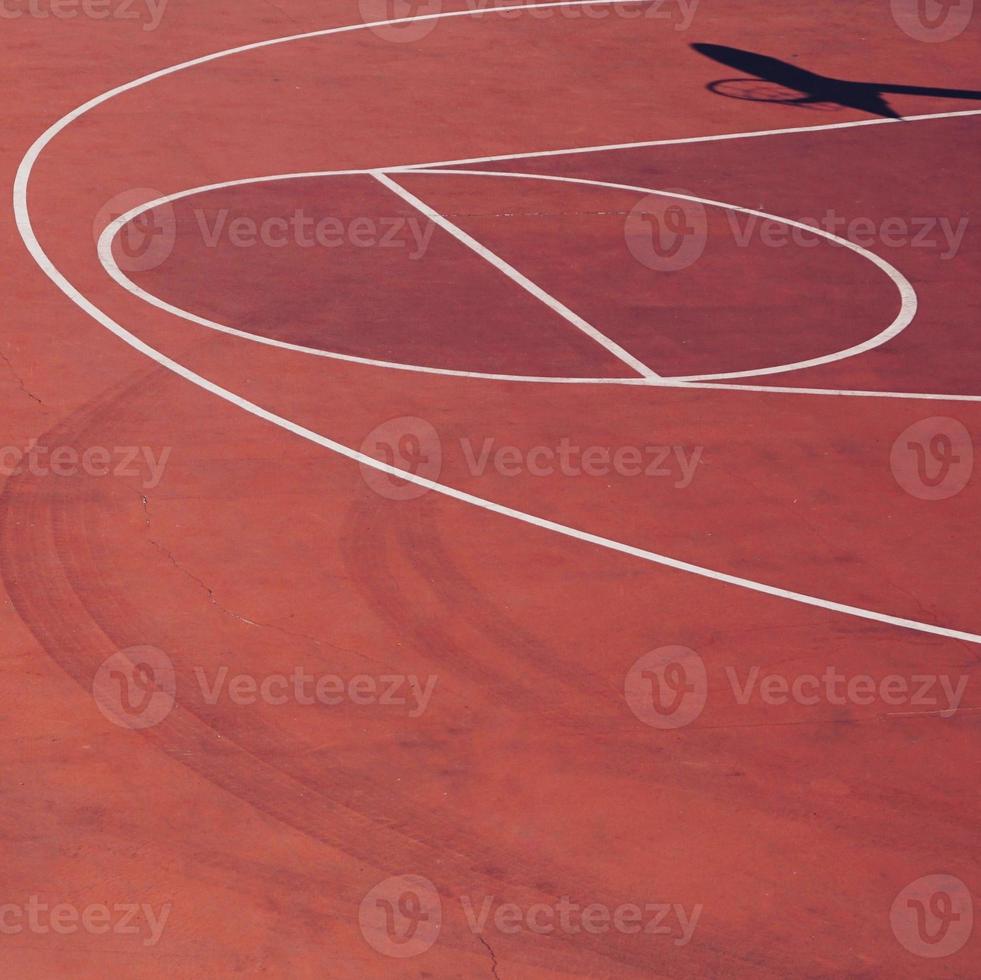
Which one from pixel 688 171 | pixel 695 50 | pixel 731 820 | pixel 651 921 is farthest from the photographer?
pixel 695 50

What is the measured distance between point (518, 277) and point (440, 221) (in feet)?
5.75

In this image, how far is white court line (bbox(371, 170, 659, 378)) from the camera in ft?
54.3

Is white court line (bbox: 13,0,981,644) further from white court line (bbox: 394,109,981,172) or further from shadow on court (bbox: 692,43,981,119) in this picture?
shadow on court (bbox: 692,43,981,119)

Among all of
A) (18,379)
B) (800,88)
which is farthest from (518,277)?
(800,88)

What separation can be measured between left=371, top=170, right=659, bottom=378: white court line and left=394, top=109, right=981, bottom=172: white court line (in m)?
0.97

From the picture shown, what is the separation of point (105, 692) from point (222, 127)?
12245 millimetres

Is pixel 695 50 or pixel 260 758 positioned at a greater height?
pixel 695 50

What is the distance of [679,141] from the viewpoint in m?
22.4

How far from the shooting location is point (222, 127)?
2177 centimetres

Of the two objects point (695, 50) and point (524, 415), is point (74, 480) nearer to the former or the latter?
point (524, 415)

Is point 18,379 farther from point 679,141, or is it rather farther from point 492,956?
point 679,141

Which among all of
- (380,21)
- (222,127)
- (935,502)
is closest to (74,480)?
(935,502)

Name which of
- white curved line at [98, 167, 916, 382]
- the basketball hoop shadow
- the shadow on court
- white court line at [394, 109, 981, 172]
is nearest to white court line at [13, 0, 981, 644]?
white curved line at [98, 167, 916, 382]

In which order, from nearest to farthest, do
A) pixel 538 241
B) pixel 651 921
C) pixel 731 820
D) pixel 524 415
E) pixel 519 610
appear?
1. pixel 651 921
2. pixel 731 820
3. pixel 519 610
4. pixel 524 415
5. pixel 538 241
